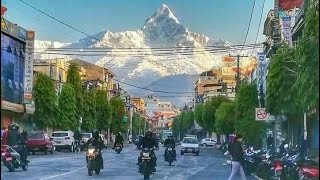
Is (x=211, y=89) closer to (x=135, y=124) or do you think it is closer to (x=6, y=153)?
(x=135, y=124)

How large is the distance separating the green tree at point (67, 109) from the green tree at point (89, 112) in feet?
27.0

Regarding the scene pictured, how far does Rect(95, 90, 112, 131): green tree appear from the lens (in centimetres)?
10806

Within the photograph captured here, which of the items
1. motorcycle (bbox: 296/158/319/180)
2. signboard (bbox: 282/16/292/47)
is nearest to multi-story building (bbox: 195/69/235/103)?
signboard (bbox: 282/16/292/47)

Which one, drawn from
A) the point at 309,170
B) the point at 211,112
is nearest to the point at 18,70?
the point at 211,112

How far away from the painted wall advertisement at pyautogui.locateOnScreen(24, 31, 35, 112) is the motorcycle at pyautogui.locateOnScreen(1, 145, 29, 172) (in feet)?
129

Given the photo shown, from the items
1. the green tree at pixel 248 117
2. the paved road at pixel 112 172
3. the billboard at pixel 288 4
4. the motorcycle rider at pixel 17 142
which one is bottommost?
the paved road at pixel 112 172

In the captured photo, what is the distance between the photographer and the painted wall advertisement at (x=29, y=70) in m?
70.2

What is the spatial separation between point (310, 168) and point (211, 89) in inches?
6779

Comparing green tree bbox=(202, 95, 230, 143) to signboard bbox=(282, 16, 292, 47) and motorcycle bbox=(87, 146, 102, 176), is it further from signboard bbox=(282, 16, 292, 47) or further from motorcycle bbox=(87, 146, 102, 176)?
motorcycle bbox=(87, 146, 102, 176)

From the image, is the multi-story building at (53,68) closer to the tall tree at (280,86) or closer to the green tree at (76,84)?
A: the green tree at (76,84)

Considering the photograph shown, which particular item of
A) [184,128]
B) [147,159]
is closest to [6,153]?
[147,159]

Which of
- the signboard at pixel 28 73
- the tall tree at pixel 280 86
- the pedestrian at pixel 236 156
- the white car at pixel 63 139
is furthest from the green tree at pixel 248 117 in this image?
the pedestrian at pixel 236 156

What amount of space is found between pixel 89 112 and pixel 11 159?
6578 cm

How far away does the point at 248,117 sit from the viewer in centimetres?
5450
